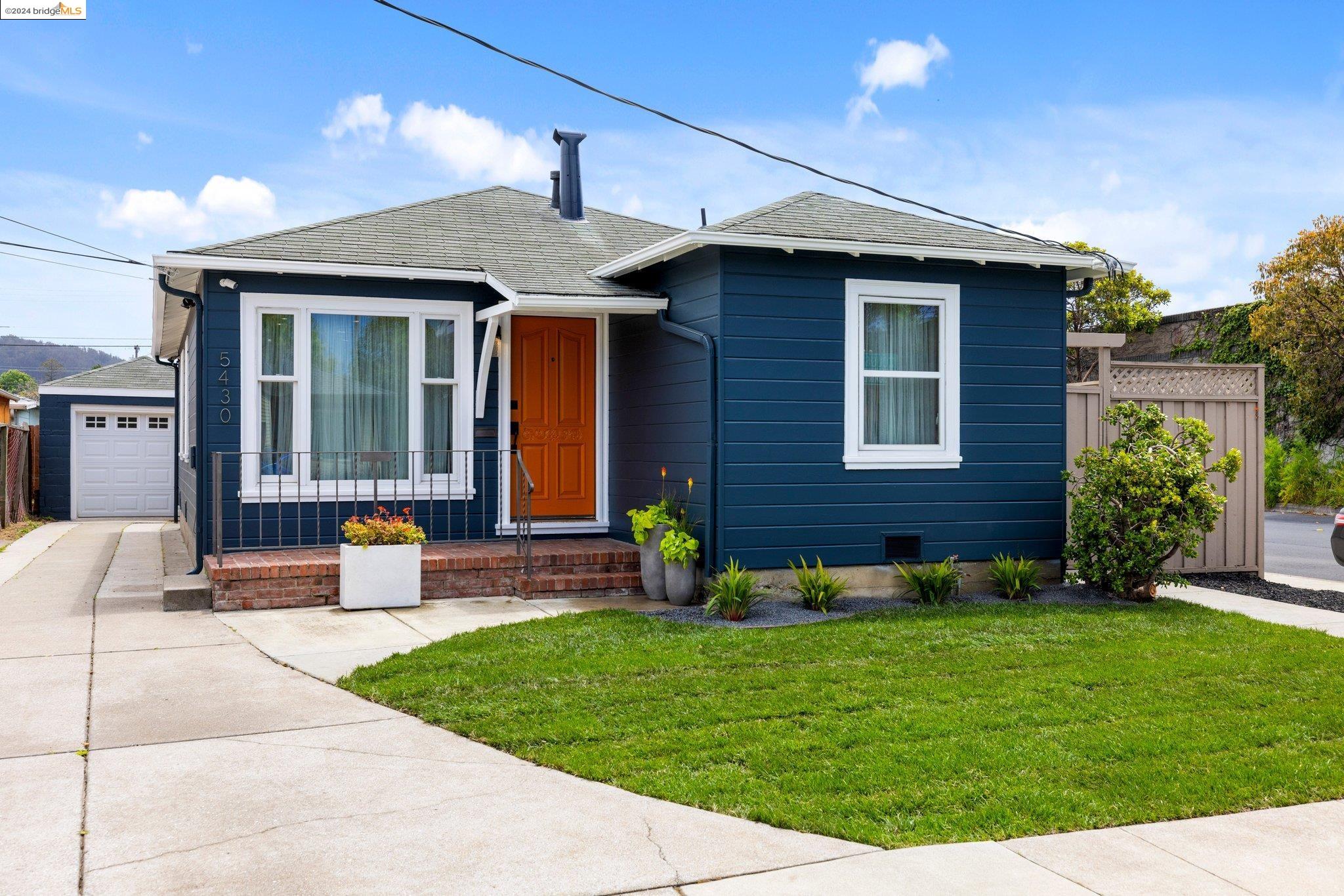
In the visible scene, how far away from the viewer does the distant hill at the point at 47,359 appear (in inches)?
2319

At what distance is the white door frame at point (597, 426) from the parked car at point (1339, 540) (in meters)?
6.48

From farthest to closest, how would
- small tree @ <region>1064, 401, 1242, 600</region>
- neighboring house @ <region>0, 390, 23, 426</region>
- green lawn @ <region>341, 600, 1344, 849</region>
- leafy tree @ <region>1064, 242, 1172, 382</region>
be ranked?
leafy tree @ <region>1064, 242, 1172, 382</region>
neighboring house @ <region>0, 390, 23, 426</region>
small tree @ <region>1064, 401, 1242, 600</region>
green lawn @ <region>341, 600, 1344, 849</region>

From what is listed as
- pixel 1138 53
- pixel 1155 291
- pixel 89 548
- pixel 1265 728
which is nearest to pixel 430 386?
pixel 89 548

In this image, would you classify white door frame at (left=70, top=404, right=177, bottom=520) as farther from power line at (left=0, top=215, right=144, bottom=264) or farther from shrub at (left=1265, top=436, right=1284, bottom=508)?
shrub at (left=1265, top=436, right=1284, bottom=508)

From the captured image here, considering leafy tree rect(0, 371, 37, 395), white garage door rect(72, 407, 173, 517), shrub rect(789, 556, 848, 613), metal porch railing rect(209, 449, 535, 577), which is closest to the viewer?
shrub rect(789, 556, 848, 613)

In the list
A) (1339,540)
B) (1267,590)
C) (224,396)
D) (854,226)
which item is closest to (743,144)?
(854,226)

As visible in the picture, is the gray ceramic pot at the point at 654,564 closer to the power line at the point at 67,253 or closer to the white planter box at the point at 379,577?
the white planter box at the point at 379,577

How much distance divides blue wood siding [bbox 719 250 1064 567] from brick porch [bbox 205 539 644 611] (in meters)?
1.24

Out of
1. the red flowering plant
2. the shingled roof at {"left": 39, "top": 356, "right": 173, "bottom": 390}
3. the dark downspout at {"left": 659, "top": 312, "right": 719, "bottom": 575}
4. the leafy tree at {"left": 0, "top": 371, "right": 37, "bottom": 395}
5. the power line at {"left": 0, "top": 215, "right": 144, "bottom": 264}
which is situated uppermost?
the power line at {"left": 0, "top": 215, "right": 144, "bottom": 264}

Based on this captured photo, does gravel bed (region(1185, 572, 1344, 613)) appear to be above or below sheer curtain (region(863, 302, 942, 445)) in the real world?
below

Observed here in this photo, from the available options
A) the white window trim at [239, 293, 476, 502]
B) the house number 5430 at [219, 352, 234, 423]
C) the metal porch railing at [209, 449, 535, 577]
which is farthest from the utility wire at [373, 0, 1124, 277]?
the metal porch railing at [209, 449, 535, 577]

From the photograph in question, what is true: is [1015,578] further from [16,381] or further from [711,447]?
[16,381]

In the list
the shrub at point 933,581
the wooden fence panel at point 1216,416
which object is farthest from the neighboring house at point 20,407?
the wooden fence panel at point 1216,416

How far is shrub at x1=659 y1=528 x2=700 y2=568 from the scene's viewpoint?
8.31m
